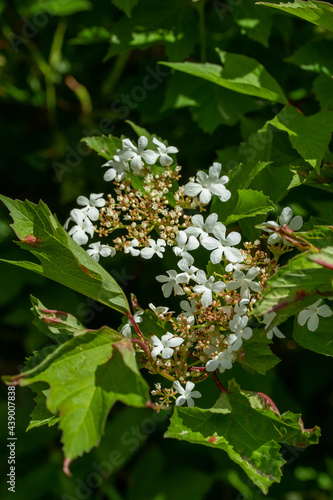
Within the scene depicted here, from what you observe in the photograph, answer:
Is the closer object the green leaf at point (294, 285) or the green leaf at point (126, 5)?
the green leaf at point (294, 285)

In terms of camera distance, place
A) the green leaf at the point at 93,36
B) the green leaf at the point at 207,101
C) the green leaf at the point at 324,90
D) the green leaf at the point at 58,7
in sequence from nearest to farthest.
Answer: the green leaf at the point at 324,90
the green leaf at the point at 207,101
the green leaf at the point at 93,36
the green leaf at the point at 58,7

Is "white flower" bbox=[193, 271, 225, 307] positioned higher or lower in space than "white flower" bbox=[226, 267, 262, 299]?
lower

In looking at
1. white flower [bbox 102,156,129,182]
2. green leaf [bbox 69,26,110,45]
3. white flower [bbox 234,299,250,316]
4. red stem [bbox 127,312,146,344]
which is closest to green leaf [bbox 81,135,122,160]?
white flower [bbox 102,156,129,182]

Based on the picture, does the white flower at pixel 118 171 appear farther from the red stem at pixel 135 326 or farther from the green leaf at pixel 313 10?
the green leaf at pixel 313 10

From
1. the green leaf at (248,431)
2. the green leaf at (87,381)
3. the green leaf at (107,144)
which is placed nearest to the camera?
the green leaf at (87,381)

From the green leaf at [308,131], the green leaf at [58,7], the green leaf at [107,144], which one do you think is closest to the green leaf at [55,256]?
the green leaf at [107,144]

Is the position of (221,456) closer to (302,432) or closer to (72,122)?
(302,432)

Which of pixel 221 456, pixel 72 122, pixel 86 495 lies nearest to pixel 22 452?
pixel 86 495

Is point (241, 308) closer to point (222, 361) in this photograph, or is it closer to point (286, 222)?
point (222, 361)

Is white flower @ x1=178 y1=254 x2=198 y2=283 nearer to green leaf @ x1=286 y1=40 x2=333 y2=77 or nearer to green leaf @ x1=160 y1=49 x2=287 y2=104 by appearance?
green leaf @ x1=160 y1=49 x2=287 y2=104
